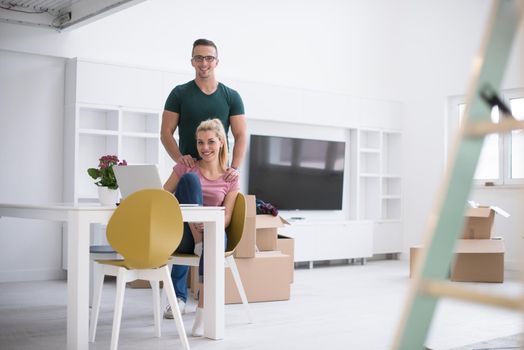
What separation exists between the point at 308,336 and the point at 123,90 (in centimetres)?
333

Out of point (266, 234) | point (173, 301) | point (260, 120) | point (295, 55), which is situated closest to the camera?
point (173, 301)

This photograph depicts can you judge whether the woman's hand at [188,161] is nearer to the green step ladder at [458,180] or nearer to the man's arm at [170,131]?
the man's arm at [170,131]

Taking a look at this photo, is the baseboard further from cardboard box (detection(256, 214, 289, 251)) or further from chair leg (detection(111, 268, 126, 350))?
chair leg (detection(111, 268, 126, 350))

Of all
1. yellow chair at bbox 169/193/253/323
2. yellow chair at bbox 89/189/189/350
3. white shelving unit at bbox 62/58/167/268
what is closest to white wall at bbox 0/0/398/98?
white shelving unit at bbox 62/58/167/268

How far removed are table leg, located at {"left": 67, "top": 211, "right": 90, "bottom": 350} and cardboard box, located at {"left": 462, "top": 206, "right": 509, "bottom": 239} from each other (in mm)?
4160

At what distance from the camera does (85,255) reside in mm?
3055

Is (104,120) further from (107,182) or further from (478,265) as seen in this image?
(478,265)

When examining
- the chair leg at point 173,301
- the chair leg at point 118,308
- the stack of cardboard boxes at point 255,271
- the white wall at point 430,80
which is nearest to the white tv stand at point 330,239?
the white wall at point 430,80

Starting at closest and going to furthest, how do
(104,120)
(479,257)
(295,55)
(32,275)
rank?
(32,275) → (479,257) → (104,120) → (295,55)

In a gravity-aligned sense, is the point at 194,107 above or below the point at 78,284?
above

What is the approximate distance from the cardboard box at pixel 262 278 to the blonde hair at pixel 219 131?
1045 millimetres

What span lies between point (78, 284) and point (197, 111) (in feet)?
4.97

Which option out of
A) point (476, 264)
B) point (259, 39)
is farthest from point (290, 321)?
point (259, 39)

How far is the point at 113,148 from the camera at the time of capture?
6414 millimetres
